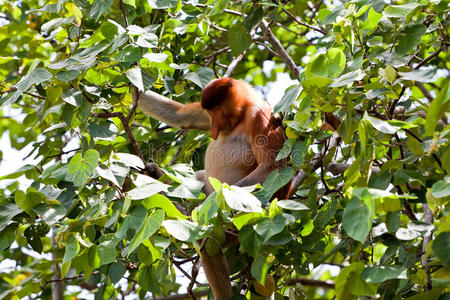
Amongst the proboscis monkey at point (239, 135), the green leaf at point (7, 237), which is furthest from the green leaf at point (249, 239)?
the proboscis monkey at point (239, 135)

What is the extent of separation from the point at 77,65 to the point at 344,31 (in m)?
1.14

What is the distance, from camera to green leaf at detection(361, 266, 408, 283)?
1.76 m

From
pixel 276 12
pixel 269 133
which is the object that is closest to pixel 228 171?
pixel 269 133

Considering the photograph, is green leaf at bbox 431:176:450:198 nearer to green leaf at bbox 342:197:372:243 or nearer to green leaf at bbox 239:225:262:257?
green leaf at bbox 342:197:372:243

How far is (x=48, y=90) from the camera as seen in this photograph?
8.02ft

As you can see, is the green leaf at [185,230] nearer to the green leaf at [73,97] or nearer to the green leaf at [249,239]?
the green leaf at [249,239]

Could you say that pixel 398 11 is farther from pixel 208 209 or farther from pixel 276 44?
pixel 276 44

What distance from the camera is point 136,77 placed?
2.33 meters

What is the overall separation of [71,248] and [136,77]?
0.73 metres

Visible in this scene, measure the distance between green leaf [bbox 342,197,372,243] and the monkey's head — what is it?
5.68 feet

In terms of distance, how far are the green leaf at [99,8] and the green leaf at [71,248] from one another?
946 mm


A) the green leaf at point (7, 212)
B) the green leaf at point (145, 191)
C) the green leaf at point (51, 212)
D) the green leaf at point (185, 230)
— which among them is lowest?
the green leaf at point (7, 212)

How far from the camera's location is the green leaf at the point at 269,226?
1.87 metres

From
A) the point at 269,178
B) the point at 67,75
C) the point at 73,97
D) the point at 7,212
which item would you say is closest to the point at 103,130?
the point at 73,97
